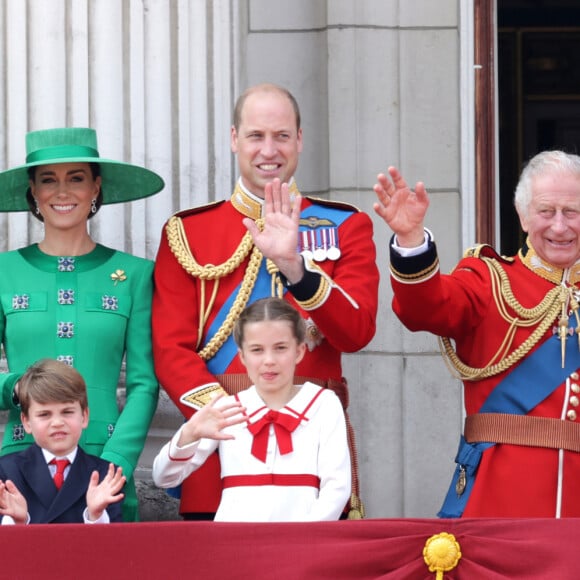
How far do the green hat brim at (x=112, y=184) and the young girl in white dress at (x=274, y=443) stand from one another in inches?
29.6

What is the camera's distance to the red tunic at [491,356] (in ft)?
15.9

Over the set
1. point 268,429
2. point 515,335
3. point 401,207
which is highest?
point 401,207

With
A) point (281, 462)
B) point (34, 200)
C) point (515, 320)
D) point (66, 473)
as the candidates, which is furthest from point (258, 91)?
point (66, 473)

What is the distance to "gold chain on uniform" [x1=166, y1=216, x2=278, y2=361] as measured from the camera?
5.05 metres

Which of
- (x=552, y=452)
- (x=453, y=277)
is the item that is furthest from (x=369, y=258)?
(x=552, y=452)

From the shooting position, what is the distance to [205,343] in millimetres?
5074

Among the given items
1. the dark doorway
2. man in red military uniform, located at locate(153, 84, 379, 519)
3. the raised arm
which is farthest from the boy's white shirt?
the dark doorway

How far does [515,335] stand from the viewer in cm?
502

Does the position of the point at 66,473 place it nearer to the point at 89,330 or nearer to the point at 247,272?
the point at 89,330

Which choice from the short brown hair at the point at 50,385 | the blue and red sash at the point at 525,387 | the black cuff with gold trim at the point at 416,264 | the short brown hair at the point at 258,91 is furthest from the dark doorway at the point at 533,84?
the short brown hair at the point at 50,385

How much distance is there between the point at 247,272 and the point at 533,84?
4907mm

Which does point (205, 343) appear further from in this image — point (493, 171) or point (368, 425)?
point (493, 171)

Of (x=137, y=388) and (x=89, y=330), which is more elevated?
(x=89, y=330)

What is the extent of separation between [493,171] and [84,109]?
1.65m
